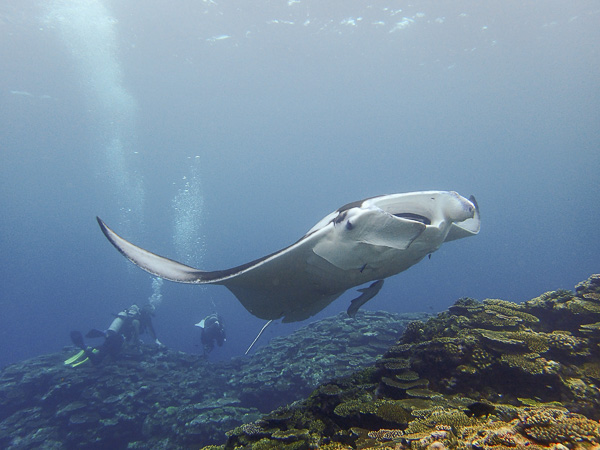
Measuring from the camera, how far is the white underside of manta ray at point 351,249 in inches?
90.0

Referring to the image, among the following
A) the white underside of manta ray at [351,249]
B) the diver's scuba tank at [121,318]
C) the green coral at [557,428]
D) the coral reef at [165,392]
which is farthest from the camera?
the diver's scuba tank at [121,318]

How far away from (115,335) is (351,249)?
15289 millimetres

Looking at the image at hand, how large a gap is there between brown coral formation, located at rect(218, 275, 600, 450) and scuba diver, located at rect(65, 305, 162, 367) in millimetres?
13616

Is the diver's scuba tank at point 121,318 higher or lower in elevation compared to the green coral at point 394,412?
lower

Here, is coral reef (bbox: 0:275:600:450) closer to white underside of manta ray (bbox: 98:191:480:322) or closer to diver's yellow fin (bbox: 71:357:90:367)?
diver's yellow fin (bbox: 71:357:90:367)

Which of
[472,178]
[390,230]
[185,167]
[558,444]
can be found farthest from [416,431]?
[472,178]

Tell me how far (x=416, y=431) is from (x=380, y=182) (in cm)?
10626

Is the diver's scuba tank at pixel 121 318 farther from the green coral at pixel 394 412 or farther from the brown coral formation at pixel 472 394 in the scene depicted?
the green coral at pixel 394 412

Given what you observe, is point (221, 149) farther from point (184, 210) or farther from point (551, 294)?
point (551, 294)

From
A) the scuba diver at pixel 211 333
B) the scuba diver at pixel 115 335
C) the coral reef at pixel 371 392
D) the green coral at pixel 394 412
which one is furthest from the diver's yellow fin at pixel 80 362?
the green coral at pixel 394 412

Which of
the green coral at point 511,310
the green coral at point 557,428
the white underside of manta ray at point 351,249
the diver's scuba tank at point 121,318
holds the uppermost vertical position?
the white underside of manta ray at point 351,249

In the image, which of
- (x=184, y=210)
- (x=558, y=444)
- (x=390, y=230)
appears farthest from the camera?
(x=184, y=210)

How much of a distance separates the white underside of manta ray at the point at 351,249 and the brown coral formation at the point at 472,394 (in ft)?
4.10

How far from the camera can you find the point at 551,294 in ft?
17.1
